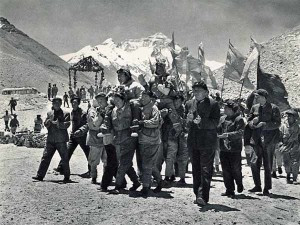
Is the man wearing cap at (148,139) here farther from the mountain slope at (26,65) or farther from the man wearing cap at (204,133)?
the mountain slope at (26,65)

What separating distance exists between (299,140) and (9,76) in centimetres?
8364

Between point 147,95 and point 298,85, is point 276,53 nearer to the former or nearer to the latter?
point 298,85

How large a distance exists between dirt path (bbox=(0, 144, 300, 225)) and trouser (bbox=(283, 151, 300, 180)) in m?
1.49

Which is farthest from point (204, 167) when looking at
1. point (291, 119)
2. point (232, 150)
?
point (291, 119)

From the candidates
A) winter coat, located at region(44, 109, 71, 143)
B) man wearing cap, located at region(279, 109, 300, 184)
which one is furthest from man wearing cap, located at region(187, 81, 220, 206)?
man wearing cap, located at region(279, 109, 300, 184)

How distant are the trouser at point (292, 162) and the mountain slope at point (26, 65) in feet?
236

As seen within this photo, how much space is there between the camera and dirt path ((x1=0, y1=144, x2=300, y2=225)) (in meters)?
5.65

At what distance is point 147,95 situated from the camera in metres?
7.26

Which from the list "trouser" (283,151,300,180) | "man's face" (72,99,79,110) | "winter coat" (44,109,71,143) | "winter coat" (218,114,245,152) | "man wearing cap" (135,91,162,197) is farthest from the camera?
"trouser" (283,151,300,180)

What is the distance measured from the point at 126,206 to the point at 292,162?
5.34m

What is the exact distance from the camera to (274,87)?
14.0 metres

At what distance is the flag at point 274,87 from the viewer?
13867mm

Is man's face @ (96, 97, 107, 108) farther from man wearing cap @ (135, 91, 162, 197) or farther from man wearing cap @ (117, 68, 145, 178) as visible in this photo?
man wearing cap @ (135, 91, 162, 197)

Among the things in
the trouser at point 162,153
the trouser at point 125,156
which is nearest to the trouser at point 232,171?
the trouser at point 162,153
